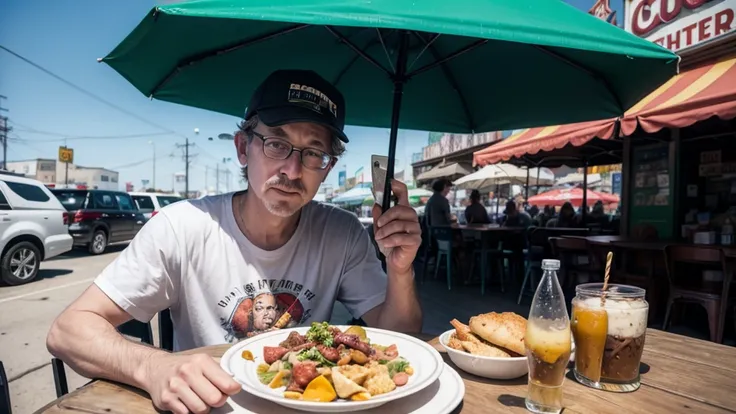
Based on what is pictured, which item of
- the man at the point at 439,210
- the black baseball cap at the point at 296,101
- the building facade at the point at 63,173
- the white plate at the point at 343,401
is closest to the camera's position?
the white plate at the point at 343,401

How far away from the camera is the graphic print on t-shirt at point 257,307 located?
169 centimetres

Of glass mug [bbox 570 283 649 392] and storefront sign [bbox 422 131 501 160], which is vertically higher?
storefront sign [bbox 422 131 501 160]

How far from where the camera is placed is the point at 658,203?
680 centimetres

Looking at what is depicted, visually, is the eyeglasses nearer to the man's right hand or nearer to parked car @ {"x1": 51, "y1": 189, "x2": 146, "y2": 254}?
the man's right hand

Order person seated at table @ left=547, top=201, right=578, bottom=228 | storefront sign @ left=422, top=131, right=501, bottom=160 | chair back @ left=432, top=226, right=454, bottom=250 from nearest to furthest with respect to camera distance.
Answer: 1. chair back @ left=432, top=226, right=454, bottom=250
2. person seated at table @ left=547, top=201, right=578, bottom=228
3. storefront sign @ left=422, top=131, right=501, bottom=160

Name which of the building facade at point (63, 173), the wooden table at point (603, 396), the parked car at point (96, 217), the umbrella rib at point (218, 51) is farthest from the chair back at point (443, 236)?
the building facade at point (63, 173)

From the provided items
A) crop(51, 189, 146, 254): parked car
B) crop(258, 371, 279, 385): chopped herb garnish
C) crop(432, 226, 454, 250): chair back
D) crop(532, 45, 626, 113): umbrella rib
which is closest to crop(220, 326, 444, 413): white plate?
crop(258, 371, 279, 385): chopped herb garnish

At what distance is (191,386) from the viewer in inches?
36.7

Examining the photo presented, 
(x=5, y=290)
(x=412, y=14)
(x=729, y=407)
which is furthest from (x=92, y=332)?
(x=5, y=290)

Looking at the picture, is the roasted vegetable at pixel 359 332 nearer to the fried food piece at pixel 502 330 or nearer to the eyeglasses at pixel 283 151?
the fried food piece at pixel 502 330

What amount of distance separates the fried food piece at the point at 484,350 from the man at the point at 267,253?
1.54 ft

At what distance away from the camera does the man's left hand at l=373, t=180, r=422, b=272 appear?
153cm

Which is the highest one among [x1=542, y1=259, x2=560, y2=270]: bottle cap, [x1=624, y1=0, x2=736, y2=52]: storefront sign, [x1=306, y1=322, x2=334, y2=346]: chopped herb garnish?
[x1=624, y1=0, x2=736, y2=52]: storefront sign

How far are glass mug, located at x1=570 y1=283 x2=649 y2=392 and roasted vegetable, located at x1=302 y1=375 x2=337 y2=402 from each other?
74 centimetres
